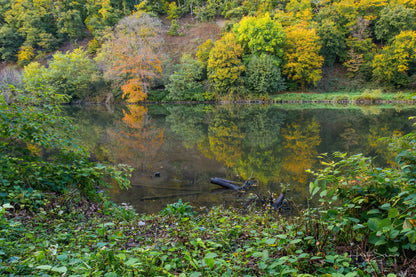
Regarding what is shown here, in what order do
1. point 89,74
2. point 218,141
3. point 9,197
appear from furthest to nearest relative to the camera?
point 89,74 < point 218,141 < point 9,197

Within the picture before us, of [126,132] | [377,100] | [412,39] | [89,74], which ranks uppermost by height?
[412,39]

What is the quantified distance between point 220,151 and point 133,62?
25.9 meters

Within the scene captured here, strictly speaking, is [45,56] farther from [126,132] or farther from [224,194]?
[224,194]

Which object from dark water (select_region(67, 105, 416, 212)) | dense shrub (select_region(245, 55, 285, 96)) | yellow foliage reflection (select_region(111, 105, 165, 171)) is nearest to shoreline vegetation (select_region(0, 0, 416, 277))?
dense shrub (select_region(245, 55, 285, 96))

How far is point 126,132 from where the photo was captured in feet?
53.1

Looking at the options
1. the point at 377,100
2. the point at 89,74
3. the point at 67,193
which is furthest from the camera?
the point at 89,74

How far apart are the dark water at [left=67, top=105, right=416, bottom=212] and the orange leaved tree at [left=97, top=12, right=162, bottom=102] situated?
16424mm

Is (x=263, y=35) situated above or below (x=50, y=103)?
above

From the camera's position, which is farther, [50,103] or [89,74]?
[89,74]

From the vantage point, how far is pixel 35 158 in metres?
4.38

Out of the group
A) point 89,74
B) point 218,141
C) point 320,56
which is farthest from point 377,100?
point 89,74

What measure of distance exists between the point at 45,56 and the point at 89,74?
20.6m

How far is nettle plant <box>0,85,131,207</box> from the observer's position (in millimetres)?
3828

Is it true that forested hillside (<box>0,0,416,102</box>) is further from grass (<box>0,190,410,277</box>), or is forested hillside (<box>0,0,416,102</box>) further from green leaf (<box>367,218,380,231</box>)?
green leaf (<box>367,218,380,231</box>)
